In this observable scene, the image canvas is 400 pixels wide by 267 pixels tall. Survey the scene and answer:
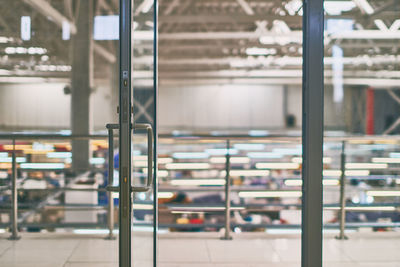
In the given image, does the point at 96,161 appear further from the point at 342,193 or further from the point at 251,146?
the point at 251,146

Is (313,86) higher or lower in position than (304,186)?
higher

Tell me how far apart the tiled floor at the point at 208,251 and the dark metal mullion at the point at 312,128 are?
0.74 m

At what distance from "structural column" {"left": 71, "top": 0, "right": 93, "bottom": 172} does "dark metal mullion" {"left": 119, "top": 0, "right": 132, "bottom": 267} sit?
4.57 metres

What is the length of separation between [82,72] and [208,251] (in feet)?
16.3

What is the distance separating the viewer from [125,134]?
1.86 metres

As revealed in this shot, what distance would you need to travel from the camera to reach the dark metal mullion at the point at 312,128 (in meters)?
2.12

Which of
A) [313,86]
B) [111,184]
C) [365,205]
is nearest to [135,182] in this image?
[111,184]

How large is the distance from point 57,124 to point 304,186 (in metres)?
15.4

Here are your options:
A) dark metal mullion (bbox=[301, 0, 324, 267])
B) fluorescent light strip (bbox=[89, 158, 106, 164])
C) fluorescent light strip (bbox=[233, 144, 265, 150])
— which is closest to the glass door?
dark metal mullion (bbox=[301, 0, 324, 267])

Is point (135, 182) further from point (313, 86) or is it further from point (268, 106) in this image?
point (268, 106)

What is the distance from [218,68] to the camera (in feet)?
56.4

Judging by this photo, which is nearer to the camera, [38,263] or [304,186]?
[304,186]

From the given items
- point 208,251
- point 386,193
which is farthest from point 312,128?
point 386,193

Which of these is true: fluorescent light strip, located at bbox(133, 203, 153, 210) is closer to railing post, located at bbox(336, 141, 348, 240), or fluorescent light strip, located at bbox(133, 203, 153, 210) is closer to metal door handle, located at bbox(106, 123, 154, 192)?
metal door handle, located at bbox(106, 123, 154, 192)
